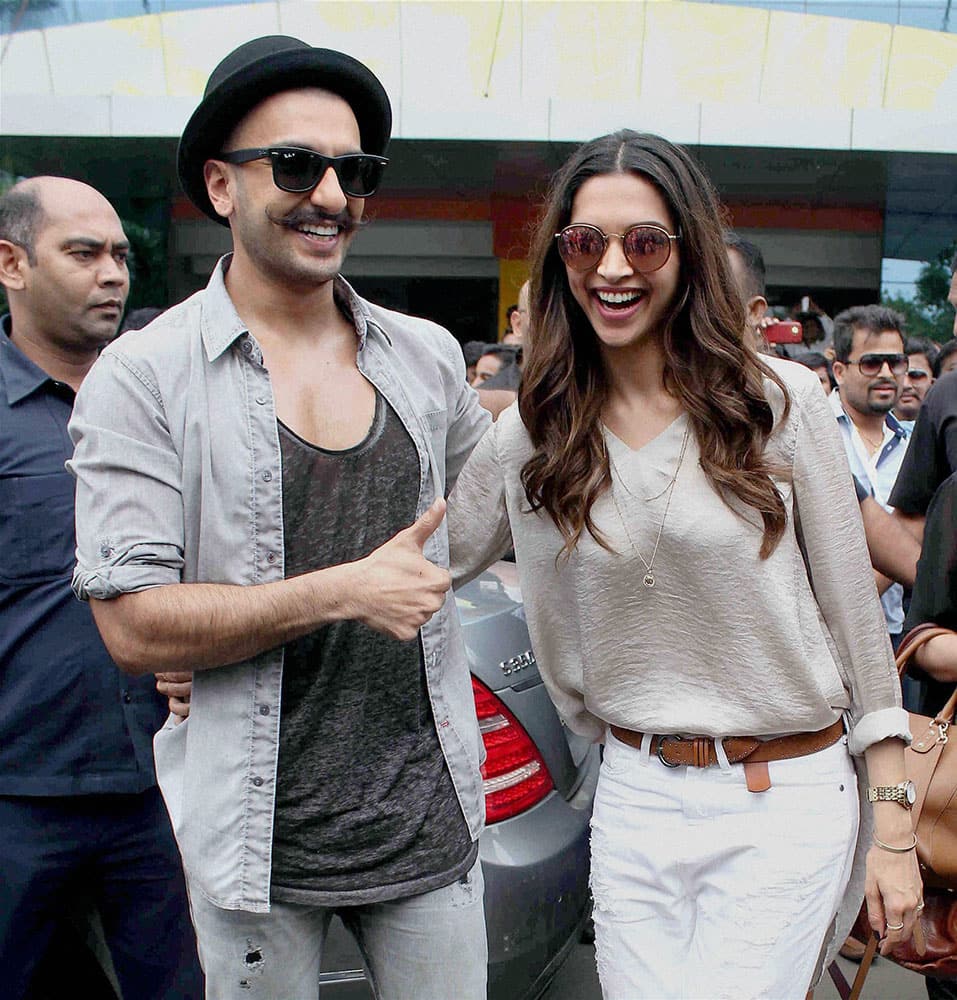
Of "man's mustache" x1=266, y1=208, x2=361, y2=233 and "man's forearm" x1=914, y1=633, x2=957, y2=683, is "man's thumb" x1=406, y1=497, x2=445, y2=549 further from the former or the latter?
"man's forearm" x1=914, y1=633, x2=957, y2=683

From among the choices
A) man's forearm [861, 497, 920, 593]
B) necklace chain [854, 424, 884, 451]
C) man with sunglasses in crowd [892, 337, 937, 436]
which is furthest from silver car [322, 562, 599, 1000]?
man with sunglasses in crowd [892, 337, 937, 436]

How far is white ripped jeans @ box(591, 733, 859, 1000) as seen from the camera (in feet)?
6.65

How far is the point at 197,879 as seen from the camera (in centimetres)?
197

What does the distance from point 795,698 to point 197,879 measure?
43.4 inches

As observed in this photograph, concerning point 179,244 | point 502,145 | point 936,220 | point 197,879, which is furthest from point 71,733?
point 936,220

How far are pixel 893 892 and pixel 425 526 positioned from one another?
1.07 m

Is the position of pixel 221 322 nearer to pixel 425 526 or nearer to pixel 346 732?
pixel 425 526

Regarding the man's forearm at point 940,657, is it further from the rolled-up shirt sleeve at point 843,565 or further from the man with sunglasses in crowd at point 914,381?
the man with sunglasses in crowd at point 914,381

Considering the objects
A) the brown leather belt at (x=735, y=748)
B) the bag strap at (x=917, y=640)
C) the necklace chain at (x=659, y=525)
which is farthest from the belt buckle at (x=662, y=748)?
the bag strap at (x=917, y=640)

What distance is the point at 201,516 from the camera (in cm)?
194

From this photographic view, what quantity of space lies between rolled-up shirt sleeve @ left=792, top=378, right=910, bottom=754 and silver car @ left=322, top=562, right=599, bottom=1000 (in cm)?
99

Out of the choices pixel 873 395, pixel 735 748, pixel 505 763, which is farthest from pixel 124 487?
pixel 873 395

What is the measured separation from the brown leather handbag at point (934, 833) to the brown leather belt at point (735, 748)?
37 centimetres

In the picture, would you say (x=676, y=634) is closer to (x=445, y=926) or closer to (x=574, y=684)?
(x=574, y=684)
